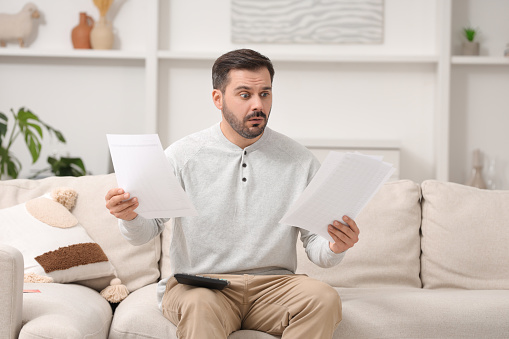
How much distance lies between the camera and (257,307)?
181 cm

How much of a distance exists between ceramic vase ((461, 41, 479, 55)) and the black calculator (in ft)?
10.5

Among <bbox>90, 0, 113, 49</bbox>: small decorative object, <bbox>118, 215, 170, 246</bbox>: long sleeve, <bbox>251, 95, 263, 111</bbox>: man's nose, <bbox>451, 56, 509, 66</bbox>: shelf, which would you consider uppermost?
<bbox>90, 0, 113, 49</bbox>: small decorative object

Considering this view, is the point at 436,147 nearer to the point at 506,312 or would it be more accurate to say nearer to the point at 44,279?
the point at 506,312

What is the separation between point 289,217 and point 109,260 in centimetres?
91

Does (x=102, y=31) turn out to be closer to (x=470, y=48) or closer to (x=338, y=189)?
(x=470, y=48)

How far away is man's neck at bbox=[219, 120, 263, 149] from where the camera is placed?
6.59 feet

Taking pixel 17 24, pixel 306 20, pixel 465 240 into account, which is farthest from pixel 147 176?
pixel 17 24

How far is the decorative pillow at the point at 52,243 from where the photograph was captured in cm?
212

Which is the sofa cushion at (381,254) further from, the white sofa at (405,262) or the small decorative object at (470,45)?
the small decorative object at (470,45)

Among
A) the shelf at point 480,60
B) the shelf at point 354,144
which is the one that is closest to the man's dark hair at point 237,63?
the shelf at point 354,144

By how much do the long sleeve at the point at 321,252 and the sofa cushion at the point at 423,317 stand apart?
0.59ft

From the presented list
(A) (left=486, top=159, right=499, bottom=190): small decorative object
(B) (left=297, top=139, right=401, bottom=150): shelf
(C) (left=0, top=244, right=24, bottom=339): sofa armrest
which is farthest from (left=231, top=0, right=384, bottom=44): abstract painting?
(C) (left=0, top=244, right=24, bottom=339): sofa armrest

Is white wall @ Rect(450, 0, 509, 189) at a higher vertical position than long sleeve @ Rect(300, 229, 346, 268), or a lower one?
higher

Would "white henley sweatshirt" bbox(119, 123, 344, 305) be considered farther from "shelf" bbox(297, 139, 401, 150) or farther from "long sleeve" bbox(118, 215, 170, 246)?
"shelf" bbox(297, 139, 401, 150)
